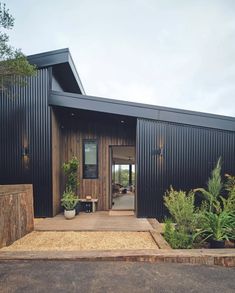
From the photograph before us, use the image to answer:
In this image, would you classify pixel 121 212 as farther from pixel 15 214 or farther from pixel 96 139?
pixel 15 214

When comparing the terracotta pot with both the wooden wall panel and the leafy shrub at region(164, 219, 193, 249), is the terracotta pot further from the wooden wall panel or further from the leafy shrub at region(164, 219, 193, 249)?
the wooden wall panel

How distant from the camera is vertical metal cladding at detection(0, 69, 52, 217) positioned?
21.0 ft

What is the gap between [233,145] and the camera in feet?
20.2

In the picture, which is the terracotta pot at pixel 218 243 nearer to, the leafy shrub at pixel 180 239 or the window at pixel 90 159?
the leafy shrub at pixel 180 239

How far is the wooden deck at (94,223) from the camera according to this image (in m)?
5.10

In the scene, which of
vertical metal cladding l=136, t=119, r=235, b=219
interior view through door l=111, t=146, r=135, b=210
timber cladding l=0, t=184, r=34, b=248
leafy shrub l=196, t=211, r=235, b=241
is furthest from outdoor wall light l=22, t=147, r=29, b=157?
→ leafy shrub l=196, t=211, r=235, b=241

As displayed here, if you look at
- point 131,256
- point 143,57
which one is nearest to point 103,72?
point 143,57

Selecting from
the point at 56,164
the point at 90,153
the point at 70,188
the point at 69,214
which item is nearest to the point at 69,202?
the point at 69,214

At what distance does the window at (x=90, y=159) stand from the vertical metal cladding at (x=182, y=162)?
6.49 feet

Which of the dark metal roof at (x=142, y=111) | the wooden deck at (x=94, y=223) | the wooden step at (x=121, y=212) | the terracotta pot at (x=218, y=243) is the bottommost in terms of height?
the wooden step at (x=121, y=212)

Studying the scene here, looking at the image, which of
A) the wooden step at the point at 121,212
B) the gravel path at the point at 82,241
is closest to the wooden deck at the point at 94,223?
the gravel path at the point at 82,241

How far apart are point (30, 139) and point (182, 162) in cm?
463

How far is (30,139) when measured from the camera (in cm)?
645

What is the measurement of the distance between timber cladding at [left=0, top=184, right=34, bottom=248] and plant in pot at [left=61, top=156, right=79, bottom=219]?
4.59 ft
